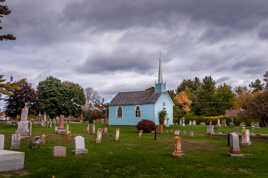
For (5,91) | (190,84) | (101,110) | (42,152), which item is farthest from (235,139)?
(190,84)

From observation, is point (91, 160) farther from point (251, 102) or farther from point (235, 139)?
point (251, 102)

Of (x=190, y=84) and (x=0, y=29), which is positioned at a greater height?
(x=190, y=84)

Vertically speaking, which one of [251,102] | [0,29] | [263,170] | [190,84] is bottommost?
[263,170]

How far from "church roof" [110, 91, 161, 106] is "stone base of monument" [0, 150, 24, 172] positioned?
32451 mm

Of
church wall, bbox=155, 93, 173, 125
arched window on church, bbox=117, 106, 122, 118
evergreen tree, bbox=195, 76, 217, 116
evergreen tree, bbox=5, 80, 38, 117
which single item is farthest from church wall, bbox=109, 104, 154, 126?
evergreen tree, bbox=195, 76, 217, 116

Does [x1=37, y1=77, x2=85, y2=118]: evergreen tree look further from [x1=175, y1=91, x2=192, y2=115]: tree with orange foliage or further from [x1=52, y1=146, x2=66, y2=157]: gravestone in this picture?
[x1=52, y1=146, x2=66, y2=157]: gravestone

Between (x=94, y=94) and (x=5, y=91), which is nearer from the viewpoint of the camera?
(x=5, y=91)

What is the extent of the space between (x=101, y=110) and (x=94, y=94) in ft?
33.3

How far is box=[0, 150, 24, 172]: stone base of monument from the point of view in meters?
8.88

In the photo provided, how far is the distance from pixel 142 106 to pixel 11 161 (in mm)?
33775

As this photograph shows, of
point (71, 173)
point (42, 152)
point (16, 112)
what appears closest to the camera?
point (71, 173)

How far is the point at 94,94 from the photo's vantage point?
78000 millimetres

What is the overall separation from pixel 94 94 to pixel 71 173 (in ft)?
229

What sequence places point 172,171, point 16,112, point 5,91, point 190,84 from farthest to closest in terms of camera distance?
point 190,84 < point 16,112 < point 5,91 < point 172,171
